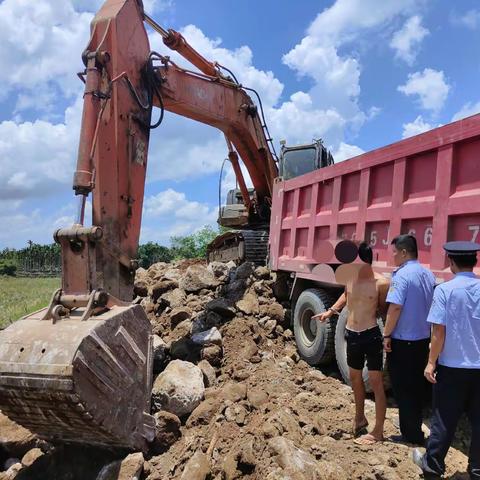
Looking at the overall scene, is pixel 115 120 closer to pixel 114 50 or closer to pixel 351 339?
pixel 114 50

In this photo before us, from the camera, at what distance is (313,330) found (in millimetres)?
5645

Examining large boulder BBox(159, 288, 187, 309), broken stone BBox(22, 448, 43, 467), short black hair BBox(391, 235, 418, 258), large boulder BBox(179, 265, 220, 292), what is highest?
short black hair BBox(391, 235, 418, 258)

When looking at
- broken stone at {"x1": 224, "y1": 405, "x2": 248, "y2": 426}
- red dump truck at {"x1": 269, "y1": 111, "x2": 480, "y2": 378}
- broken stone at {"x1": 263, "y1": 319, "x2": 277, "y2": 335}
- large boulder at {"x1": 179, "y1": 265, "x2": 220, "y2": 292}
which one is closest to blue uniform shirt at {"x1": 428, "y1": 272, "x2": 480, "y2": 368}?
red dump truck at {"x1": 269, "y1": 111, "x2": 480, "y2": 378}

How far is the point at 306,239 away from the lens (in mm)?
5797

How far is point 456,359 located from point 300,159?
5.50 metres

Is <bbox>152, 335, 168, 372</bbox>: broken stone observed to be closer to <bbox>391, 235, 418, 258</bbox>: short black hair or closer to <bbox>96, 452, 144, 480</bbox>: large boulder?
<bbox>96, 452, 144, 480</bbox>: large boulder

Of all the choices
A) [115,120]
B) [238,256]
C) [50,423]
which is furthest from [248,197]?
[50,423]

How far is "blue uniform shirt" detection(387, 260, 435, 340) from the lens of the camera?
325 cm

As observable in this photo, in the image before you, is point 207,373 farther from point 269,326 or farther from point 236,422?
point 269,326

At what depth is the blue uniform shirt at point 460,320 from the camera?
278cm

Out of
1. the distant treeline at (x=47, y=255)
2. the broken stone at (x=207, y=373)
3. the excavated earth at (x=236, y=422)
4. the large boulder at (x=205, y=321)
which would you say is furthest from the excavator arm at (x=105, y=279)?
the distant treeline at (x=47, y=255)

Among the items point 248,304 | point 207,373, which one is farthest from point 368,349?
point 248,304

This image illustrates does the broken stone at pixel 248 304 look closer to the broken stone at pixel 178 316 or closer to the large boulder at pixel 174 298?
the broken stone at pixel 178 316

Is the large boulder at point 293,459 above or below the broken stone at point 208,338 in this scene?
below
